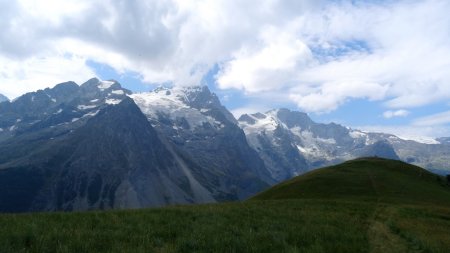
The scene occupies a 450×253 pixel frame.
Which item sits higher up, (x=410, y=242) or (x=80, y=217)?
(x=80, y=217)

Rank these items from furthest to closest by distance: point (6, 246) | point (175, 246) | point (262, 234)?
1. point (262, 234)
2. point (175, 246)
3. point (6, 246)

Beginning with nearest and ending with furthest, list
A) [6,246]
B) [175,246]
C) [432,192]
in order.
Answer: [6,246], [175,246], [432,192]

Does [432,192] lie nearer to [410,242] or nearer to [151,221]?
[410,242]

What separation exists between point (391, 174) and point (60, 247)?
91.7 metres

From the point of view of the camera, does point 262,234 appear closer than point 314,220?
Yes

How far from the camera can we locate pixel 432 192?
260 ft

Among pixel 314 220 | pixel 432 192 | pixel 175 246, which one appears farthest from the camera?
pixel 432 192

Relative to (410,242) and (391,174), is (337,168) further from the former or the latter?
(410,242)

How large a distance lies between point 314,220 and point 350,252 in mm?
11322

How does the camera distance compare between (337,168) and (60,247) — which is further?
(337,168)

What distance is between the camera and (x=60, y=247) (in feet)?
44.6

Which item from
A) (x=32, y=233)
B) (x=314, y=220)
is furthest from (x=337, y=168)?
(x=32, y=233)

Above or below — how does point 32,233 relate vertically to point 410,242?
above

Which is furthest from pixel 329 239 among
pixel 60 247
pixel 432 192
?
pixel 432 192
